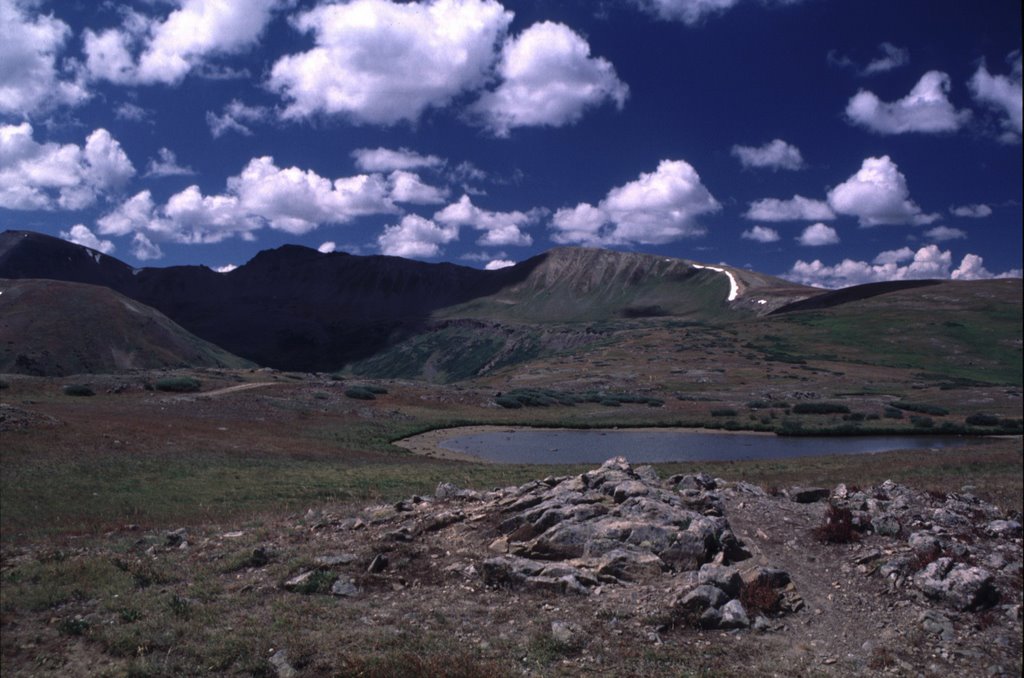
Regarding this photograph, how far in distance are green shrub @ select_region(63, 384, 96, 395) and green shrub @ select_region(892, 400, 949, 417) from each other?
85.2 metres

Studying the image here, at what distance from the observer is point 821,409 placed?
73.3 m

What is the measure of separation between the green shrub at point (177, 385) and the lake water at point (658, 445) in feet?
92.5

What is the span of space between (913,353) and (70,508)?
136m

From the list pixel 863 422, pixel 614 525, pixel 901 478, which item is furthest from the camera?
pixel 863 422

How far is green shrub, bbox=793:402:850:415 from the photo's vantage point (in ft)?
238

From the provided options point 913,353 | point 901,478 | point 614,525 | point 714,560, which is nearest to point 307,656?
point 614,525

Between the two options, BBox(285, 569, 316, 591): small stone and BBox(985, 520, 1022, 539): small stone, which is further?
BBox(985, 520, 1022, 539): small stone

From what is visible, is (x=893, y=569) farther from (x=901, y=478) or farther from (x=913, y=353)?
(x=913, y=353)

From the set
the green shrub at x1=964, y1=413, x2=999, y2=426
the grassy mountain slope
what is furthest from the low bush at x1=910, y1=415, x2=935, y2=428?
the grassy mountain slope

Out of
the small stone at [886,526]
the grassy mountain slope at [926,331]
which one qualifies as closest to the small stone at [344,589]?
the small stone at [886,526]

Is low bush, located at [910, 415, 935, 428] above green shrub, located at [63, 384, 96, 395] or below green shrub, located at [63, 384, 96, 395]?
below

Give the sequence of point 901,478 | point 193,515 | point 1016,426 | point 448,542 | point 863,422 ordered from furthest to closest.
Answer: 1. point 863,422
2. point 1016,426
3. point 901,478
4. point 193,515
5. point 448,542

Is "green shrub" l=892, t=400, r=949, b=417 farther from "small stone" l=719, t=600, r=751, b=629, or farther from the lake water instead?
"small stone" l=719, t=600, r=751, b=629

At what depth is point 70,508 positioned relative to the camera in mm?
22547
